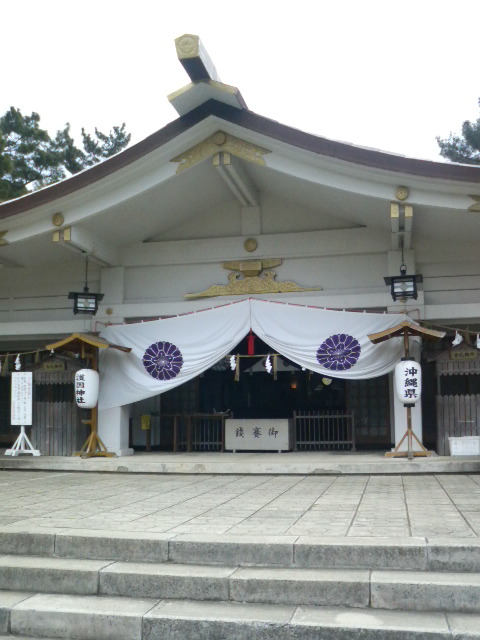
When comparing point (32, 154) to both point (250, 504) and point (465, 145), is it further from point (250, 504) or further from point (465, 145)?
point (250, 504)

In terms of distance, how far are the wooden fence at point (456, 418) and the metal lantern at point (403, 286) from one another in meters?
1.84

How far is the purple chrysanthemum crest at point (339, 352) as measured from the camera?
10578 millimetres

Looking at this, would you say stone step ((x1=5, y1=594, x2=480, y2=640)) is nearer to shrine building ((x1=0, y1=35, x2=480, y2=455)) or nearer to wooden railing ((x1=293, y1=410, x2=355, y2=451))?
shrine building ((x1=0, y1=35, x2=480, y2=455))

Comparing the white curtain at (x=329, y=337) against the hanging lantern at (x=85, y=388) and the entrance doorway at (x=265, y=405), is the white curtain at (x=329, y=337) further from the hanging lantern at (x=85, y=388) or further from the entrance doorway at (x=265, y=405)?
the hanging lantern at (x=85, y=388)

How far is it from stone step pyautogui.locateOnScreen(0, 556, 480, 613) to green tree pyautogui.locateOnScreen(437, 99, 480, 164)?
89.7 feet

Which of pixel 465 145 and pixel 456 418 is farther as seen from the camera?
pixel 465 145

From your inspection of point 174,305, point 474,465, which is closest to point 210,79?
point 174,305

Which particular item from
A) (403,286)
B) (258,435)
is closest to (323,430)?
(258,435)

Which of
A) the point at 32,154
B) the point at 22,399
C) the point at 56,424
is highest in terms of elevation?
the point at 32,154

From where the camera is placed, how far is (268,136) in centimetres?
1004

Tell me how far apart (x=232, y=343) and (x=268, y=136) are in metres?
3.38

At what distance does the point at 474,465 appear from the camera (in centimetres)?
970

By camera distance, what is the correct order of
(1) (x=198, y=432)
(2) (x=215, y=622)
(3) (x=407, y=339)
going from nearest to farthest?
(2) (x=215, y=622), (3) (x=407, y=339), (1) (x=198, y=432)

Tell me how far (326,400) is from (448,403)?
3.26 meters
